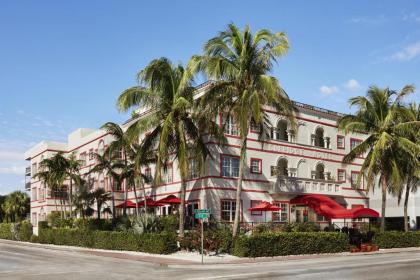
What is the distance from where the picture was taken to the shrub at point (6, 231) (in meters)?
62.8

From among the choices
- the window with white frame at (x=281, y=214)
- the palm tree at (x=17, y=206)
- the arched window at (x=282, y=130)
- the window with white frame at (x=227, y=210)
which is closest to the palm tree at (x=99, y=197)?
the window with white frame at (x=227, y=210)

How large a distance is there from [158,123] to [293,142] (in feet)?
55.3

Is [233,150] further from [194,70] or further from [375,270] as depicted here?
[375,270]

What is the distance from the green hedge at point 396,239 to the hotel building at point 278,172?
8122 mm

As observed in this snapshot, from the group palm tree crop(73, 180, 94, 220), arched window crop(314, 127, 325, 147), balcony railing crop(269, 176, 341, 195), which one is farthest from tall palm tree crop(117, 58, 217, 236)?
arched window crop(314, 127, 325, 147)

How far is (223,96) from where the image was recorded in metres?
31.4

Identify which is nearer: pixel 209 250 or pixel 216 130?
pixel 209 250

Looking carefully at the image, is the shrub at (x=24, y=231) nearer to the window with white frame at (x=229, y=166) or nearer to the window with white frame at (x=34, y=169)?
the window with white frame at (x=34, y=169)

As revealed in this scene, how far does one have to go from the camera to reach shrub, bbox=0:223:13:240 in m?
62.8

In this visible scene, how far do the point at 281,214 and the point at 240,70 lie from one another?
17706 millimetres

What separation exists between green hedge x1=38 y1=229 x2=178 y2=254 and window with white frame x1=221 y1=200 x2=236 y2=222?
921cm

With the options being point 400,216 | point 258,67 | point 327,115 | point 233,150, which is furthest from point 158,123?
point 400,216

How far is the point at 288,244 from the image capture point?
30.4 m

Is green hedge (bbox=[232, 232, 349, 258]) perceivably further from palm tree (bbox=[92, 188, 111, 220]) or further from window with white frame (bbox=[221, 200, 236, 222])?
palm tree (bbox=[92, 188, 111, 220])
